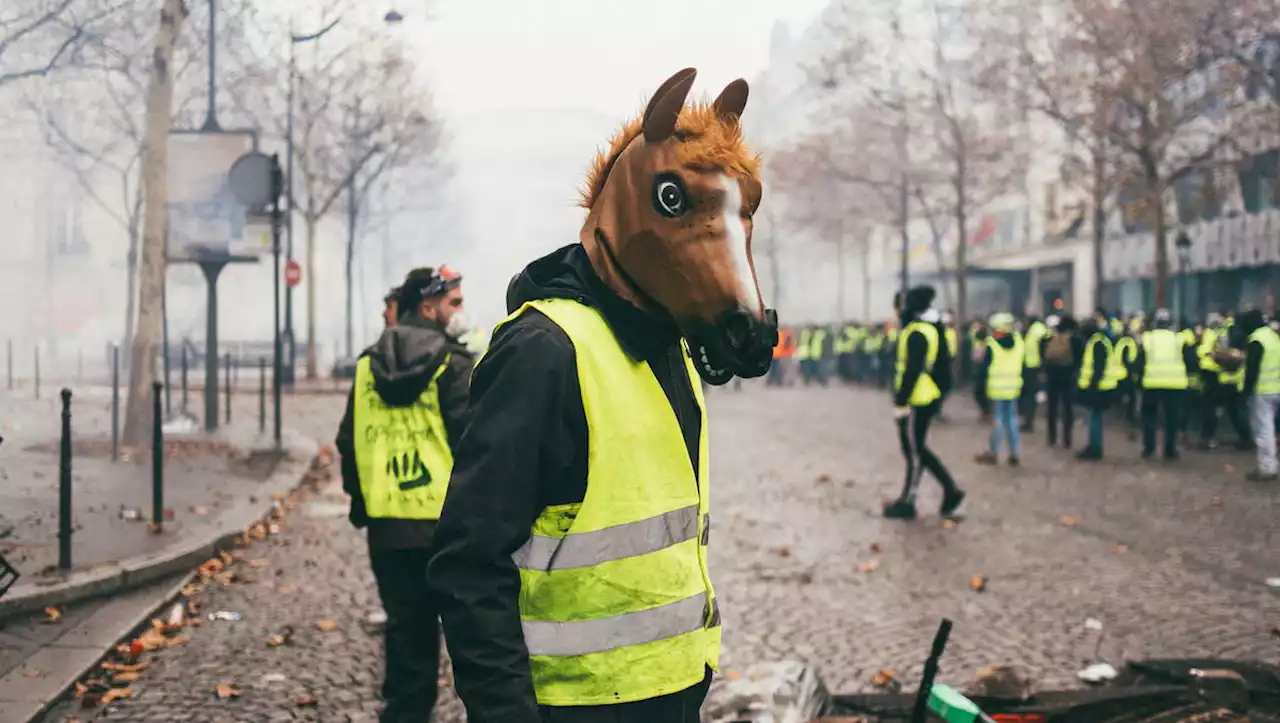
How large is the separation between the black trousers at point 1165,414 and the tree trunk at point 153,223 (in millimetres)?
13004

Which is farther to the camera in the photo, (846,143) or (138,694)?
(846,143)

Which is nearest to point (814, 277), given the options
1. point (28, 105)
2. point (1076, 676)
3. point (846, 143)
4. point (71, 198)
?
point (846, 143)

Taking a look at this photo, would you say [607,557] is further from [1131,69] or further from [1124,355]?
[1131,69]

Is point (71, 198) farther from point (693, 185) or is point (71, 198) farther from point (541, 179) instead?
point (541, 179)

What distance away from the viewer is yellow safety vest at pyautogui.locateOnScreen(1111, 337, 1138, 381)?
16.8 meters

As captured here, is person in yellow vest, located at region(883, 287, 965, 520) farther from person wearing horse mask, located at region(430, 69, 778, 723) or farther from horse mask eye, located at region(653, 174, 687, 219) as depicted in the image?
horse mask eye, located at region(653, 174, 687, 219)

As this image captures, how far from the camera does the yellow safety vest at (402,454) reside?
4473 mm

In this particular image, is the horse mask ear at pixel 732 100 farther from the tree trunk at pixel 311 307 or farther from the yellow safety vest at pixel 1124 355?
the tree trunk at pixel 311 307

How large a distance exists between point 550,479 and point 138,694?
3925 millimetres

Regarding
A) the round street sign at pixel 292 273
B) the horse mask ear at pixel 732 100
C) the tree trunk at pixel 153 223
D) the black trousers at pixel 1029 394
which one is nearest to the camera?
the horse mask ear at pixel 732 100

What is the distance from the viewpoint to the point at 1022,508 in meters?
10.6

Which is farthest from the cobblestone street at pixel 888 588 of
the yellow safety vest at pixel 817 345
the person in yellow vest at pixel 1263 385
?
the yellow safety vest at pixel 817 345

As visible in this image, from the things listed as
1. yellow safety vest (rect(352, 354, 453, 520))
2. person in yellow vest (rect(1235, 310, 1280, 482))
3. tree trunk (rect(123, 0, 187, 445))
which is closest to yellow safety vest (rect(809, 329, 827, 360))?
person in yellow vest (rect(1235, 310, 1280, 482))

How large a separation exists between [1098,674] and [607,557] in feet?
13.0
